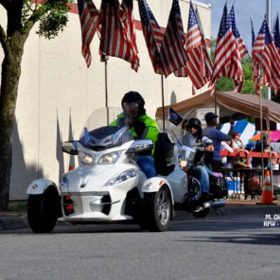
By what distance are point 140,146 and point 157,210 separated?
875 millimetres

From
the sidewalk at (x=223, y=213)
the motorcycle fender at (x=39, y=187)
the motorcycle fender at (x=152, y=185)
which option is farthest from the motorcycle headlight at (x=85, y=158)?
the sidewalk at (x=223, y=213)

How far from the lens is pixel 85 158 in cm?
1481

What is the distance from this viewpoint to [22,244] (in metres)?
12.6

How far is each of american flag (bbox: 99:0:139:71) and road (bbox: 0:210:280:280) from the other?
312 inches

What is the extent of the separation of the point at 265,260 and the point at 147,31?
14363 millimetres

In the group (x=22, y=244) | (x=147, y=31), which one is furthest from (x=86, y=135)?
(x=147, y=31)

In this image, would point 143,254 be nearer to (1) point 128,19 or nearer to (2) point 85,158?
(2) point 85,158

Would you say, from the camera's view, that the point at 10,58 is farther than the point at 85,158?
Yes

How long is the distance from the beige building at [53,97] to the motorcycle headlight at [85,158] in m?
10.5

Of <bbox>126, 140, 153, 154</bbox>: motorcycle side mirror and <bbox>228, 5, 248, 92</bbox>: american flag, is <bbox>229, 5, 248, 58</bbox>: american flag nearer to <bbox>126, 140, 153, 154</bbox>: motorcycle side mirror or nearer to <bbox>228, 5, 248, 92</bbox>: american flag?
<bbox>228, 5, 248, 92</bbox>: american flag

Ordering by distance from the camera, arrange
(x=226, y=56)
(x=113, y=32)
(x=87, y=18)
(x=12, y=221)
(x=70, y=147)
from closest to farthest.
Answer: (x=70, y=147), (x=12, y=221), (x=113, y=32), (x=87, y=18), (x=226, y=56)

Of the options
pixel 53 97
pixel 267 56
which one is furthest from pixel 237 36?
pixel 53 97

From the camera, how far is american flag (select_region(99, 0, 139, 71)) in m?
23.1

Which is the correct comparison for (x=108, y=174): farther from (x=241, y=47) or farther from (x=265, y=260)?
(x=241, y=47)
